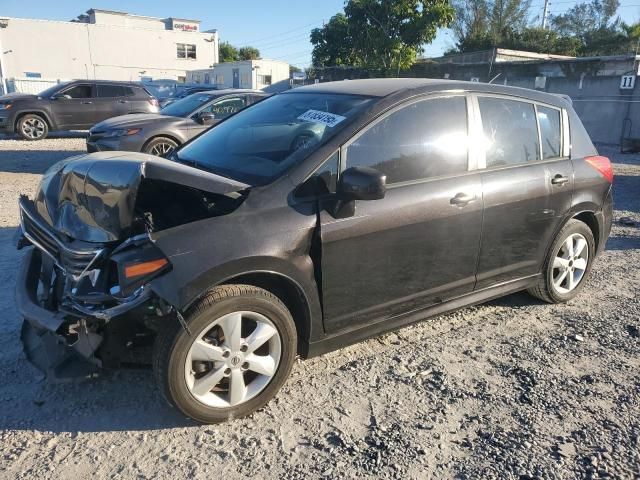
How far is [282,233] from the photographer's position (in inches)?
112

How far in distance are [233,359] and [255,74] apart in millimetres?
39105

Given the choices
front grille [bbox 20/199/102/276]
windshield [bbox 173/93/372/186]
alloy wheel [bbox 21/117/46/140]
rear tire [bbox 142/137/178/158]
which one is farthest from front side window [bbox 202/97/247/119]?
alloy wheel [bbox 21/117/46/140]

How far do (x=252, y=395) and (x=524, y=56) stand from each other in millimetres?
31768

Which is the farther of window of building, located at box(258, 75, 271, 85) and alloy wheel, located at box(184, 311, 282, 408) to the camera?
window of building, located at box(258, 75, 271, 85)

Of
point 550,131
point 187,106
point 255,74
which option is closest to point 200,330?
point 550,131

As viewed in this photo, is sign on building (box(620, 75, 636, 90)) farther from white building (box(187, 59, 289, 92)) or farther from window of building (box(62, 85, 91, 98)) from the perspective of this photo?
white building (box(187, 59, 289, 92))

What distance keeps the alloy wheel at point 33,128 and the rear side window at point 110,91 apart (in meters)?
1.83

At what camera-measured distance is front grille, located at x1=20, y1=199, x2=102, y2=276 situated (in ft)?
8.93

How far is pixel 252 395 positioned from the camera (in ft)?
9.50

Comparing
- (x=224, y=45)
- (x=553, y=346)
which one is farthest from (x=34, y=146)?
(x=224, y=45)

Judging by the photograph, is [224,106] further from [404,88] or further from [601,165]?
[601,165]

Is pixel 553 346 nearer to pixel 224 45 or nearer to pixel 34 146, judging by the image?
pixel 34 146

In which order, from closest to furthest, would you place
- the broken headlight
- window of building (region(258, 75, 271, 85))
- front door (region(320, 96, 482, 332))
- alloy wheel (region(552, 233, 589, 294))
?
the broken headlight
front door (region(320, 96, 482, 332))
alloy wheel (region(552, 233, 589, 294))
window of building (region(258, 75, 271, 85))

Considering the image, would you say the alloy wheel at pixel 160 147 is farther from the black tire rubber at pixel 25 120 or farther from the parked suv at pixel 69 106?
the black tire rubber at pixel 25 120
